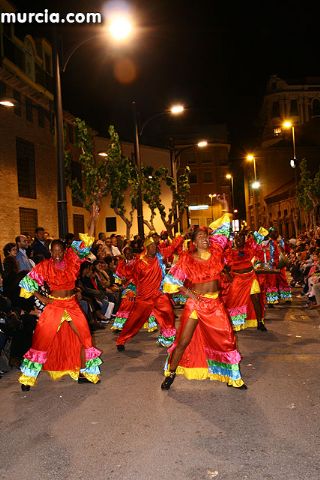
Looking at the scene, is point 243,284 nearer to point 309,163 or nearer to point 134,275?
point 134,275

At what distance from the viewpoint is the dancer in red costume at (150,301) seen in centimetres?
888

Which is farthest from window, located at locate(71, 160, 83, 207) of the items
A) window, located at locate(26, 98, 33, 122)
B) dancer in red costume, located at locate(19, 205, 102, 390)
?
dancer in red costume, located at locate(19, 205, 102, 390)

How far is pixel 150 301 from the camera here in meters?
9.02

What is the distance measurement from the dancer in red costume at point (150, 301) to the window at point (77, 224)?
18883mm

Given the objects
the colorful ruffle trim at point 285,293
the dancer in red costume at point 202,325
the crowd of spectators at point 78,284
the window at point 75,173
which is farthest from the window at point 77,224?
the dancer in red costume at point 202,325

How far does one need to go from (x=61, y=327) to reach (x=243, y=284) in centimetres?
416

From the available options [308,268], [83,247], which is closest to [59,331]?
[83,247]

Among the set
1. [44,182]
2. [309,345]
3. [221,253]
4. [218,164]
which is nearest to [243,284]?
[309,345]

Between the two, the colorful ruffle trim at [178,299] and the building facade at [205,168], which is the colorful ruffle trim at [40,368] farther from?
the building facade at [205,168]

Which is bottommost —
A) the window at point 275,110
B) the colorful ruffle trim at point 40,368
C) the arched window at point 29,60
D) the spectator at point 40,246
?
the colorful ruffle trim at point 40,368

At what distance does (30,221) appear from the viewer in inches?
875

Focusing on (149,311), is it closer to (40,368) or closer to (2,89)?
(40,368)

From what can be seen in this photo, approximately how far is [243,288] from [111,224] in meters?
27.4

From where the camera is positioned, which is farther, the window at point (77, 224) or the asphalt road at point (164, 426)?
the window at point (77, 224)
